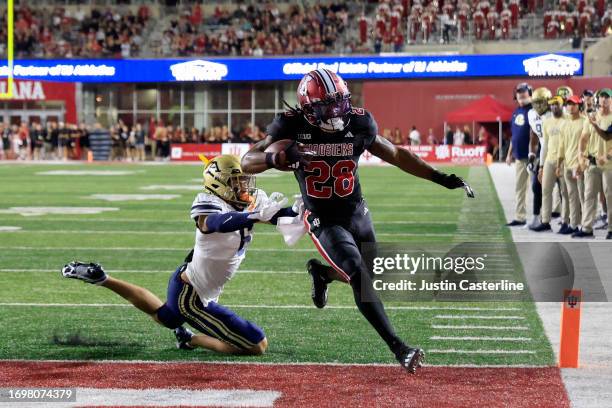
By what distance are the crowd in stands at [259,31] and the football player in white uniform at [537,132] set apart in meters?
27.4

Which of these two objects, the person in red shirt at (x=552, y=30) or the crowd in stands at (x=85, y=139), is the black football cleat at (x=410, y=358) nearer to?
the person in red shirt at (x=552, y=30)

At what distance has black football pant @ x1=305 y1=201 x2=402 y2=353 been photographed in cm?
585

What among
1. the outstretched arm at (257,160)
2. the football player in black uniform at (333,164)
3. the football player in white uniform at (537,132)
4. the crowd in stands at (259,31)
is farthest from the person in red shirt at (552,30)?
the outstretched arm at (257,160)

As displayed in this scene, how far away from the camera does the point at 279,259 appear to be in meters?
11.5

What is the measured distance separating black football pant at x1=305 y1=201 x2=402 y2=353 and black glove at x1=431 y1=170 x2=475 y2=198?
1.64ft

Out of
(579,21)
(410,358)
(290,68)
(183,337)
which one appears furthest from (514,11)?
(410,358)

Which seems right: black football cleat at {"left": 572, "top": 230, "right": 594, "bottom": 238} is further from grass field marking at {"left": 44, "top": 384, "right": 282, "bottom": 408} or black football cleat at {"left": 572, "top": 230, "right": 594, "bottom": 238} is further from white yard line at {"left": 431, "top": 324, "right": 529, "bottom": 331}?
grass field marking at {"left": 44, "top": 384, "right": 282, "bottom": 408}

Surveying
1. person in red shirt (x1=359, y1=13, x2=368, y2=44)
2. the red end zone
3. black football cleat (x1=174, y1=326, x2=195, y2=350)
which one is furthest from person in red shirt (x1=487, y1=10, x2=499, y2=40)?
the red end zone

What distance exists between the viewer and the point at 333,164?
6.28 metres

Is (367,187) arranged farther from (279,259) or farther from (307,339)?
(307,339)

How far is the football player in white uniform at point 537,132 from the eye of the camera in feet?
45.5

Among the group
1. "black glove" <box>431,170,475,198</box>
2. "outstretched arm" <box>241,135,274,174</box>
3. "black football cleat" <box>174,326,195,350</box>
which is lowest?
"black football cleat" <box>174,326,195,350</box>

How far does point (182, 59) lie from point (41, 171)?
12.1 meters

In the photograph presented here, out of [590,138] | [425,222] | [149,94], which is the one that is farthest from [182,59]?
[590,138]
